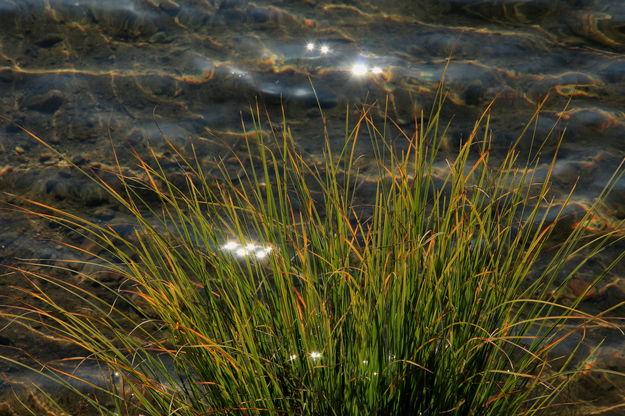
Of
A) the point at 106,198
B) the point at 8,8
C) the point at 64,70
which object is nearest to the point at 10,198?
the point at 106,198

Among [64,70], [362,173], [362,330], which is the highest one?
[362,330]

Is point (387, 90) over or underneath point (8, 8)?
underneath

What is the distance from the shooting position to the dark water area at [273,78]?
4.08m

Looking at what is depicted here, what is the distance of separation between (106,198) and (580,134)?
9.09 ft

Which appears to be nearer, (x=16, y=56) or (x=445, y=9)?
(x=16, y=56)

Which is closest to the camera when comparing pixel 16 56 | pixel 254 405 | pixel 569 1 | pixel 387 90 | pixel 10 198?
pixel 254 405

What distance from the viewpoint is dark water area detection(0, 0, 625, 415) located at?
161 inches

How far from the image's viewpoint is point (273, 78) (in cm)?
481

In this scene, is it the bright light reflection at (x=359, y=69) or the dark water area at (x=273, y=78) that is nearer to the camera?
the dark water area at (x=273, y=78)

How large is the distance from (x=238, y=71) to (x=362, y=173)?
1.34m

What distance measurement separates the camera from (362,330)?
1875mm

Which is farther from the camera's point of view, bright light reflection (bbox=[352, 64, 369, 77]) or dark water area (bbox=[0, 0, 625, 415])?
bright light reflection (bbox=[352, 64, 369, 77])

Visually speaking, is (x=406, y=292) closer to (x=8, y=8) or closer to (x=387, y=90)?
(x=387, y=90)

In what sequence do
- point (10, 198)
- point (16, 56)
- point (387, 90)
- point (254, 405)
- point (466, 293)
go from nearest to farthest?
point (254, 405) → point (466, 293) → point (10, 198) → point (387, 90) → point (16, 56)
